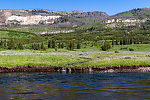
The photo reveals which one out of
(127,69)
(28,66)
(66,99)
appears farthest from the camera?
(28,66)

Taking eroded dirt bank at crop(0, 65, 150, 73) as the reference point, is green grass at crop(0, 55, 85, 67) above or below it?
above

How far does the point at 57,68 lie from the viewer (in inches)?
1849

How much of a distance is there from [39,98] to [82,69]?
28.6m

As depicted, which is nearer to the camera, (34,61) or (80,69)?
(80,69)

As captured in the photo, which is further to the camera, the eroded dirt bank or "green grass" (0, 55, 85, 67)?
"green grass" (0, 55, 85, 67)

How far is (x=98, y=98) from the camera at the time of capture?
17.2 meters

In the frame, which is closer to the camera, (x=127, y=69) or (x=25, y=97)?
(x=25, y=97)

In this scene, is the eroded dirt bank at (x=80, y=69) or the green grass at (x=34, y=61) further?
the green grass at (x=34, y=61)

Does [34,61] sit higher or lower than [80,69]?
higher

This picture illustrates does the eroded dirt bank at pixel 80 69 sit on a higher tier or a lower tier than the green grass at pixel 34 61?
lower

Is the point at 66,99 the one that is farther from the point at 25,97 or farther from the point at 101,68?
the point at 101,68

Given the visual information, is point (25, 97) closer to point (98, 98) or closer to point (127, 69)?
point (98, 98)

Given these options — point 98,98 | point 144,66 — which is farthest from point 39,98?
point 144,66

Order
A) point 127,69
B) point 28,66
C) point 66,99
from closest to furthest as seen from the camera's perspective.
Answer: point 66,99, point 127,69, point 28,66
